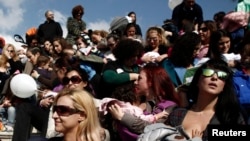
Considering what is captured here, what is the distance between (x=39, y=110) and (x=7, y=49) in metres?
5.86

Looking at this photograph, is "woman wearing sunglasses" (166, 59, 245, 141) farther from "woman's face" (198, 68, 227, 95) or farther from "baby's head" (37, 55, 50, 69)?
"baby's head" (37, 55, 50, 69)

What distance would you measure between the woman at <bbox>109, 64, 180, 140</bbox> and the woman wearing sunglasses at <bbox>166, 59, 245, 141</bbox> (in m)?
0.32

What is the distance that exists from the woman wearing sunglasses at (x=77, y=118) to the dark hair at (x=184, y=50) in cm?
180

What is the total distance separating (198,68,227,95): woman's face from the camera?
155 inches

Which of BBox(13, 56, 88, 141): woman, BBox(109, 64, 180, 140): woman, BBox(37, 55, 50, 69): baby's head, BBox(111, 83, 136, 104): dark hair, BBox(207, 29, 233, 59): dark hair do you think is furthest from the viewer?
BBox(37, 55, 50, 69): baby's head

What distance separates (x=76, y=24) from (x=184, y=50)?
20.4 ft

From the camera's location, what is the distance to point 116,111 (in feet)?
14.3

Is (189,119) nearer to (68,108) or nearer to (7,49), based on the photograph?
(68,108)

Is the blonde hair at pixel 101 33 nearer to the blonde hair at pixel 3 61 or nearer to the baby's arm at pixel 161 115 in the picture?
the blonde hair at pixel 3 61

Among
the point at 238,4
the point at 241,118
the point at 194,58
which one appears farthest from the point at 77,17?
the point at 241,118

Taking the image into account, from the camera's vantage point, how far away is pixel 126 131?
14.2 feet

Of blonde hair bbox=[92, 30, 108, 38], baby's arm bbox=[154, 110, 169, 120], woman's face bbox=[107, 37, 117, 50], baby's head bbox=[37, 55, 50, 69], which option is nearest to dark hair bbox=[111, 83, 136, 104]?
baby's arm bbox=[154, 110, 169, 120]

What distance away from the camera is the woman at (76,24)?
1157 centimetres

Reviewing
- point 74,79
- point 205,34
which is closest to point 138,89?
point 74,79
